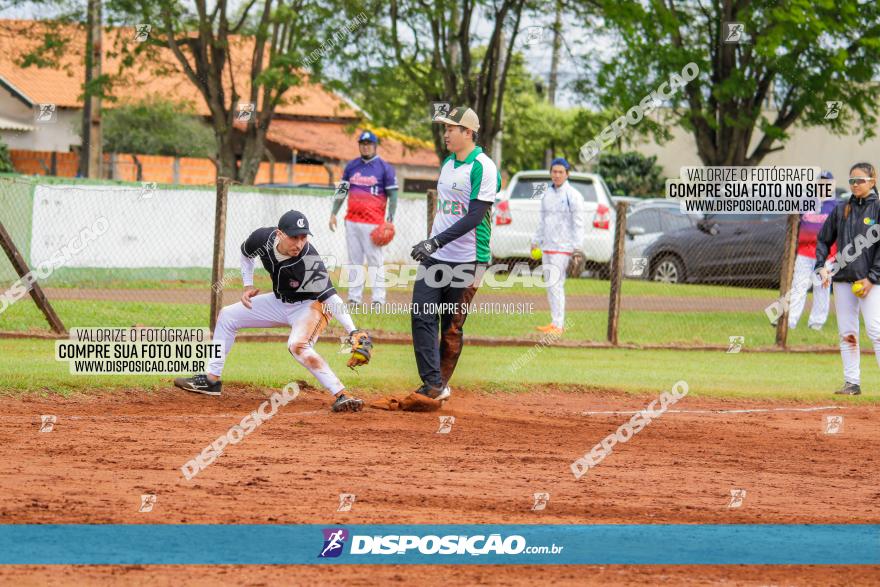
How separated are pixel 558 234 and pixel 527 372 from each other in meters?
2.94

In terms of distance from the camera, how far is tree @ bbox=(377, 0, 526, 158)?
28453mm

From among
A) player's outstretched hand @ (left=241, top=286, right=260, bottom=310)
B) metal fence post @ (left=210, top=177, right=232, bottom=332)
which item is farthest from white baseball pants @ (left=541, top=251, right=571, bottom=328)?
player's outstretched hand @ (left=241, top=286, right=260, bottom=310)

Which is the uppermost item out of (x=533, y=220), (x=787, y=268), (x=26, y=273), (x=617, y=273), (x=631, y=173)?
(x=631, y=173)

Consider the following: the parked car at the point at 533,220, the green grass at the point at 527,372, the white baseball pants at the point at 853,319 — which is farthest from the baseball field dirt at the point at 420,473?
the parked car at the point at 533,220

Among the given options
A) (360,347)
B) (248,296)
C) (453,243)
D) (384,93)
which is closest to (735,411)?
(453,243)

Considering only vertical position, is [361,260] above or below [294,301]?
above

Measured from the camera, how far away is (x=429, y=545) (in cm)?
600

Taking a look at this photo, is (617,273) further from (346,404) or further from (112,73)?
(112,73)

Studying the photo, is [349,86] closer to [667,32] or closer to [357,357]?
[667,32]

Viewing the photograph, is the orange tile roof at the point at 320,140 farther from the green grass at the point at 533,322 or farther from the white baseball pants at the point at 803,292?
the white baseball pants at the point at 803,292

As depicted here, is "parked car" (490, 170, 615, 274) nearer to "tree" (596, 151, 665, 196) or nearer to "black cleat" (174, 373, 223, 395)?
"black cleat" (174, 373, 223, 395)

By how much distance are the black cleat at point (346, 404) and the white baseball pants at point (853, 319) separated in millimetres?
4829

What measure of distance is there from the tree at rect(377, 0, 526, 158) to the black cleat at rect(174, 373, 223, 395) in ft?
59.7

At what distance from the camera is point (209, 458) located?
795 centimetres
